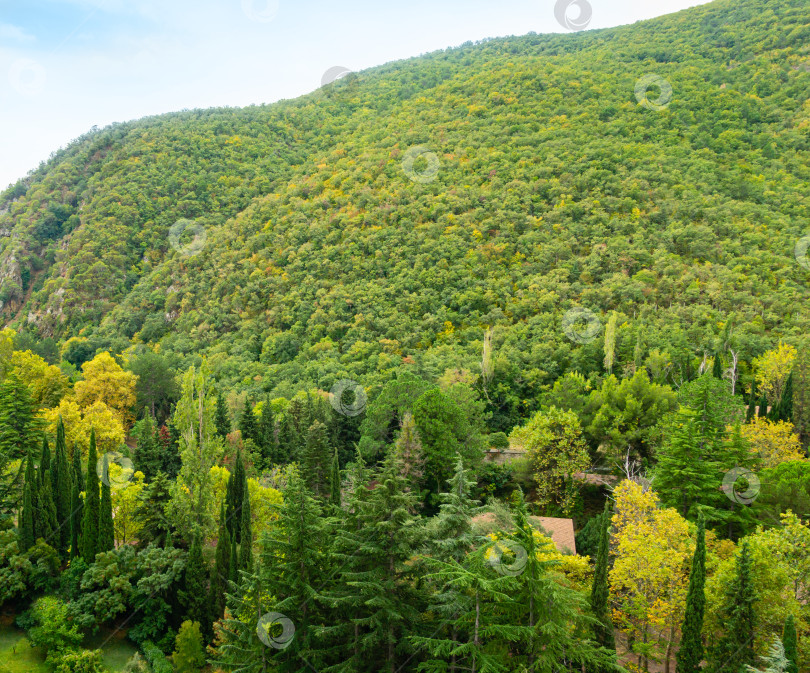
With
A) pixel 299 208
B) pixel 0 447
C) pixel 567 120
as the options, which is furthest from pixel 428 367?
pixel 567 120

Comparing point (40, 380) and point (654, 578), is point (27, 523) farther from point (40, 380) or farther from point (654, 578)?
point (654, 578)

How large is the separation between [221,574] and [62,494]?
10462mm

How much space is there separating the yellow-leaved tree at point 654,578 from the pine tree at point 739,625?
6.99 feet

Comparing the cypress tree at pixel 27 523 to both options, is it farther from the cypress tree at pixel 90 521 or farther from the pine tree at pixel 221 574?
the pine tree at pixel 221 574

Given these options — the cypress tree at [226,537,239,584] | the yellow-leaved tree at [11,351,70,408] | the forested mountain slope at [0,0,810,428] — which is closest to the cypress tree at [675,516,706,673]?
the cypress tree at [226,537,239,584]

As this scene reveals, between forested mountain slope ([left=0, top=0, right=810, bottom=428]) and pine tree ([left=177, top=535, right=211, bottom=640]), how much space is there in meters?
25.7

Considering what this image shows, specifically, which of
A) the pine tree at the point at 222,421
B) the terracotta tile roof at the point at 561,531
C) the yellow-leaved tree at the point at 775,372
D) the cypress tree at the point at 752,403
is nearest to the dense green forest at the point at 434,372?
the pine tree at the point at 222,421

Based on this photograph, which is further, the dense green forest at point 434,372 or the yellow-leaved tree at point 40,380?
the yellow-leaved tree at point 40,380

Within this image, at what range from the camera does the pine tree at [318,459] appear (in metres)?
35.3

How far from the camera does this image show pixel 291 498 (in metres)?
18.3

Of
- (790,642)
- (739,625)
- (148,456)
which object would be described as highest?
(790,642)

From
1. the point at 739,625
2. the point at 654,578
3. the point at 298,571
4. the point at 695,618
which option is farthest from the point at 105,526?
the point at 739,625

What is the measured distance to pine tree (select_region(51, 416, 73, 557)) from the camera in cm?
2936

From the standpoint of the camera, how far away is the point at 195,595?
25.9 m
